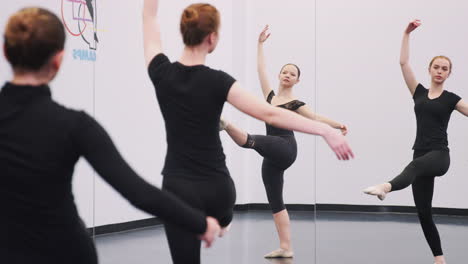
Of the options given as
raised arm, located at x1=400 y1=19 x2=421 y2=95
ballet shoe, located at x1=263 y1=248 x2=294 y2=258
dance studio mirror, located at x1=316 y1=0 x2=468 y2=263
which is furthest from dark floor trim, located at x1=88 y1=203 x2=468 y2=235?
raised arm, located at x1=400 y1=19 x2=421 y2=95

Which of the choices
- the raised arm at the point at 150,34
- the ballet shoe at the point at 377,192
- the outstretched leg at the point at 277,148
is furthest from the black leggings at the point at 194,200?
the ballet shoe at the point at 377,192

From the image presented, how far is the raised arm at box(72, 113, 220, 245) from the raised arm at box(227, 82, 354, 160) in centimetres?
55

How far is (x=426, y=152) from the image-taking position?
11.9 ft

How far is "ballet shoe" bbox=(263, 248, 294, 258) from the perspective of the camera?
3836mm

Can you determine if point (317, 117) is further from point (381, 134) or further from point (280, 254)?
point (280, 254)

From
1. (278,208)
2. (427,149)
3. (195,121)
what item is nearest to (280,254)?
(278,208)

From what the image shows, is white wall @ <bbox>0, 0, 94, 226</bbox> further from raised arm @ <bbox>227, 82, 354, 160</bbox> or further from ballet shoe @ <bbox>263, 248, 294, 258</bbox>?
raised arm @ <bbox>227, 82, 354, 160</bbox>

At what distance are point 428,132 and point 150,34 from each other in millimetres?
1972

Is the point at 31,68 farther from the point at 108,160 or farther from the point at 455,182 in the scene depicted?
the point at 455,182

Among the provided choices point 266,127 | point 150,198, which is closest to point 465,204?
point 266,127

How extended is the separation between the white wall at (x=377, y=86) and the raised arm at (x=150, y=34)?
173 centimetres

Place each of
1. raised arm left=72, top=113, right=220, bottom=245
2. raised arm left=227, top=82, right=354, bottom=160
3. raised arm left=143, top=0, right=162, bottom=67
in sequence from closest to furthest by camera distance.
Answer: raised arm left=72, top=113, right=220, bottom=245
raised arm left=227, top=82, right=354, bottom=160
raised arm left=143, top=0, right=162, bottom=67

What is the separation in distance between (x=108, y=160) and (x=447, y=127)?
271 cm

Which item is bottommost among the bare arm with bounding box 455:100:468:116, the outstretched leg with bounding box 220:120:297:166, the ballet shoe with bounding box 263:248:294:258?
the ballet shoe with bounding box 263:248:294:258
